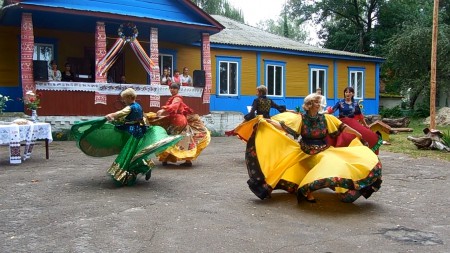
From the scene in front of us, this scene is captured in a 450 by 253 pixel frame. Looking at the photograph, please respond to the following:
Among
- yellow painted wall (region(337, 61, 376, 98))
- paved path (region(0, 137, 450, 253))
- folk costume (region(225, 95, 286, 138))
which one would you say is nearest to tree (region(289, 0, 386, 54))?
yellow painted wall (region(337, 61, 376, 98))

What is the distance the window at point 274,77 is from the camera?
2223 centimetres

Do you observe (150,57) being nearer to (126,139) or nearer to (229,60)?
(229,60)

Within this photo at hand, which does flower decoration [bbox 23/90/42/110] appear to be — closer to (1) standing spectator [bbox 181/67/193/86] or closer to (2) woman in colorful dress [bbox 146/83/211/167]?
(2) woman in colorful dress [bbox 146/83/211/167]

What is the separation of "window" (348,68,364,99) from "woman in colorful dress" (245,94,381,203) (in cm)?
1965

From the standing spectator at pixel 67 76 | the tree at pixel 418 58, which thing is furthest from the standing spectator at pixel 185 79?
the tree at pixel 418 58

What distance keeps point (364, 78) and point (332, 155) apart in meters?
20.9

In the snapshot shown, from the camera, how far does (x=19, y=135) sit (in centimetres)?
916

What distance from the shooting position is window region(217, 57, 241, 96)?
20.7m

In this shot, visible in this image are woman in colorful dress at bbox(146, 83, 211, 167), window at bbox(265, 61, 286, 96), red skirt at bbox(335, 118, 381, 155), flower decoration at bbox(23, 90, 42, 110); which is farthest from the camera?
window at bbox(265, 61, 286, 96)

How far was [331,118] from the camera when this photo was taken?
6.43 metres

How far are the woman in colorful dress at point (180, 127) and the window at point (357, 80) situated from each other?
17.3 m

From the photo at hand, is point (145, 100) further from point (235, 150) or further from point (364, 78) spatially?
point (364, 78)

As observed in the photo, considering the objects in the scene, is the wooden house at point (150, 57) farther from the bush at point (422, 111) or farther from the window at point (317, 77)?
the bush at point (422, 111)

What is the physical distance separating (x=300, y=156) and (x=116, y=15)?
410 inches
